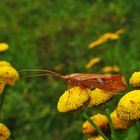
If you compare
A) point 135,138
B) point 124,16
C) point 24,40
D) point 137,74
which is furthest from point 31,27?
point 137,74

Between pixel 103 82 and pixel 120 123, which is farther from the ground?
pixel 103 82

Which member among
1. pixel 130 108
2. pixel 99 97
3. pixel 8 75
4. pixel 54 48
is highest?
pixel 54 48

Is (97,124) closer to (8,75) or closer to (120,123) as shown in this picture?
(120,123)

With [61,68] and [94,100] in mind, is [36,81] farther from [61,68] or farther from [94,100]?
[94,100]

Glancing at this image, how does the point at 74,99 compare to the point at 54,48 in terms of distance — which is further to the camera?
the point at 54,48

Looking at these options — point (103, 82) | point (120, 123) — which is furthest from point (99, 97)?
point (120, 123)

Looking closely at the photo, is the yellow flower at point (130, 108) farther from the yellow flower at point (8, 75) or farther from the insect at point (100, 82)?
the yellow flower at point (8, 75)
